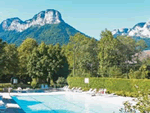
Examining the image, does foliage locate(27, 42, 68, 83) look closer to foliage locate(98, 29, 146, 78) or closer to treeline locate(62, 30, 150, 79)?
treeline locate(62, 30, 150, 79)

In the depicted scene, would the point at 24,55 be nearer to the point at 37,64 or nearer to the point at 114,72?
the point at 37,64

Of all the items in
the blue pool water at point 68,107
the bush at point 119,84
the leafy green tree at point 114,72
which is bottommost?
the blue pool water at point 68,107

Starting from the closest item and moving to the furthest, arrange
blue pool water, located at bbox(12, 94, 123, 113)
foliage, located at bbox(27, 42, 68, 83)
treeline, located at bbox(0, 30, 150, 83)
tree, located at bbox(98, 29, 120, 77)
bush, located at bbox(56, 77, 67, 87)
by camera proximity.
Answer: blue pool water, located at bbox(12, 94, 123, 113) < tree, located at bbox(98, 29, 120, 77) < treeline, located at bbox(0, 30, 150, 83) < bush, located at bbox(56, 77, 67, 87) < foliage, located at bbox(27, 42, 68, 83)

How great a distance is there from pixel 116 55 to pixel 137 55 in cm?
589

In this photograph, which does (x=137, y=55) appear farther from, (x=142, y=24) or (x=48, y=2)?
(x=142, y=24)

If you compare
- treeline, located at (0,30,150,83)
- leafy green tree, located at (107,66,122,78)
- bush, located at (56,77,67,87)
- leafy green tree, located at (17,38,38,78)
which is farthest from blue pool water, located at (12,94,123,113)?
leafy green tree, located at (17,38,38,78)

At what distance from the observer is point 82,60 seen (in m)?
35.7

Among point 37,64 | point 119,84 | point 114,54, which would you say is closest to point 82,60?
point 114,54

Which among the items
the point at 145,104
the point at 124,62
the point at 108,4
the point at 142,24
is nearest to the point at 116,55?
the point at 124,62

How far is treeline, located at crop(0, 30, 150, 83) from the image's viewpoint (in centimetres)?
3322

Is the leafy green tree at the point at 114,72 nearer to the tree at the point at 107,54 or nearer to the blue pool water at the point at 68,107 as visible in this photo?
the tree at the point at 107,54

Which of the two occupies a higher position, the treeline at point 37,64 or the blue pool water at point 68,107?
the treeline at point 37,64

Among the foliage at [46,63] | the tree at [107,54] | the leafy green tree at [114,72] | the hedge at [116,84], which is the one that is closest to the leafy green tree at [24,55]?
the foliage at [46,63]

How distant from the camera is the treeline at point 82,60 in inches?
1308
